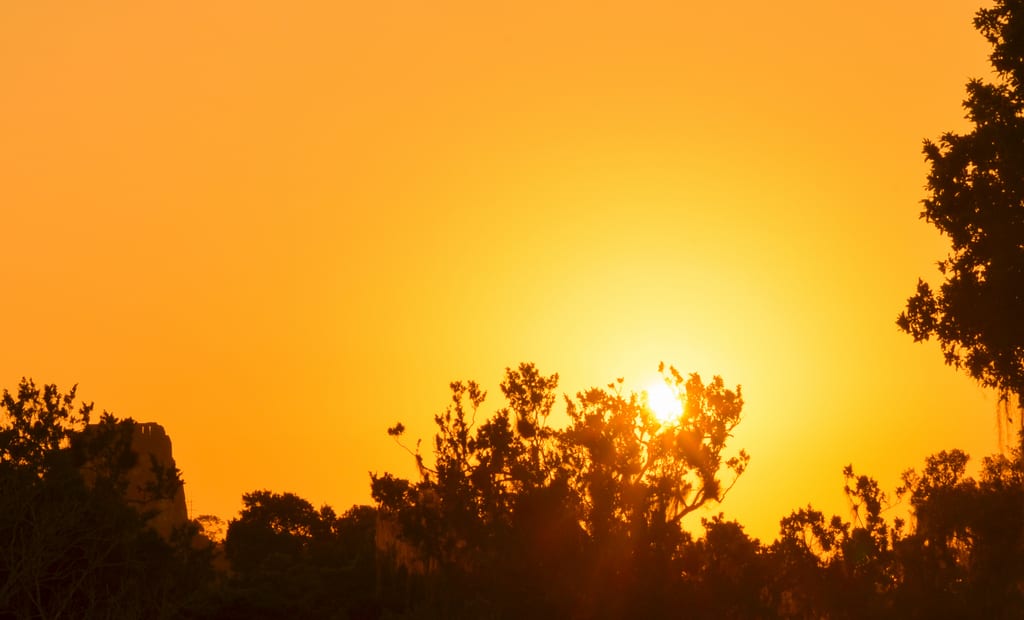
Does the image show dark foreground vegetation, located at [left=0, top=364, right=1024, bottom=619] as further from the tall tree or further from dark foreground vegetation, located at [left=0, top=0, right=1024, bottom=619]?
the tall tree

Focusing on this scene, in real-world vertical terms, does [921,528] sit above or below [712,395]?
below

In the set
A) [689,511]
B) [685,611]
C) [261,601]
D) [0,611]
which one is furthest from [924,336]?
[261,601]

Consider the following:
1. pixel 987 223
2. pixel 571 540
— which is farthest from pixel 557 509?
pixel 987 223

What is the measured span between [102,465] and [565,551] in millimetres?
19925

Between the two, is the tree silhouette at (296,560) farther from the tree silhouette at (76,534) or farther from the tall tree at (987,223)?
the tall tree at (987,223)

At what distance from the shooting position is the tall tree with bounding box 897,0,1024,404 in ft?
89.9

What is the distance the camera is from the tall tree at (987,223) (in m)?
27.4

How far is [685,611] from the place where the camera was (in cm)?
4503

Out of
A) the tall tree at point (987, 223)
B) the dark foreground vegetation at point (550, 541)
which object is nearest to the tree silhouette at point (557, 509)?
the dark foreground vegetation at point (550, 541)

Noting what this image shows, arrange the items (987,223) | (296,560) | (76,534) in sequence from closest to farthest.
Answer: (987,223) → (76,534) → (296,560)

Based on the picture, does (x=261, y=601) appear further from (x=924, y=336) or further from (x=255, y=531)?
(x=255, y=531)

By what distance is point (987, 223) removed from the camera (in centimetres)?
2781

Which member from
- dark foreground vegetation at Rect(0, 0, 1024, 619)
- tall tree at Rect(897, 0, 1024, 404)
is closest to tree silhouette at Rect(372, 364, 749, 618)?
dark foreground vegetation at Rect(0, 0, 1024, 619)

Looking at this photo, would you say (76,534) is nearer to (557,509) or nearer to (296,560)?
(557,509)
